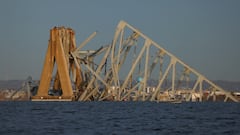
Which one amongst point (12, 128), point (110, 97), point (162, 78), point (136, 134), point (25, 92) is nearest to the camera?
point (136, 134)

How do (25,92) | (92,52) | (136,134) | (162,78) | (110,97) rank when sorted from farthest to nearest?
(25,92) → (92,52) → (110,97) → (162,78) → (136,134)

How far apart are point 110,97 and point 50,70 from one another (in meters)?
14.1

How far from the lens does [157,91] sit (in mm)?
101188

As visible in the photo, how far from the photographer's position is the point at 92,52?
115 meters

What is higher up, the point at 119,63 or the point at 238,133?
the point at 119,63

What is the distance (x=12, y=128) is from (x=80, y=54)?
81966 mm

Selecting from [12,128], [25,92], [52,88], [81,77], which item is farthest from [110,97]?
[12,128]

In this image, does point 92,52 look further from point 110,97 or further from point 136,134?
point 136,134

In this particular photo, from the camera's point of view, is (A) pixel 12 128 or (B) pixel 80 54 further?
(B) pixel 80 54

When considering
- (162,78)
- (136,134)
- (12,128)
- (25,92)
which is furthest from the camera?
(25,92)

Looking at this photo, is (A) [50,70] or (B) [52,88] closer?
(A) [50,70]

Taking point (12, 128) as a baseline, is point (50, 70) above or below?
above

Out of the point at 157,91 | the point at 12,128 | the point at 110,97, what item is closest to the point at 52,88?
the point at 110,97

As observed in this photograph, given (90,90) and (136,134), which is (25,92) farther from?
(136,134)
